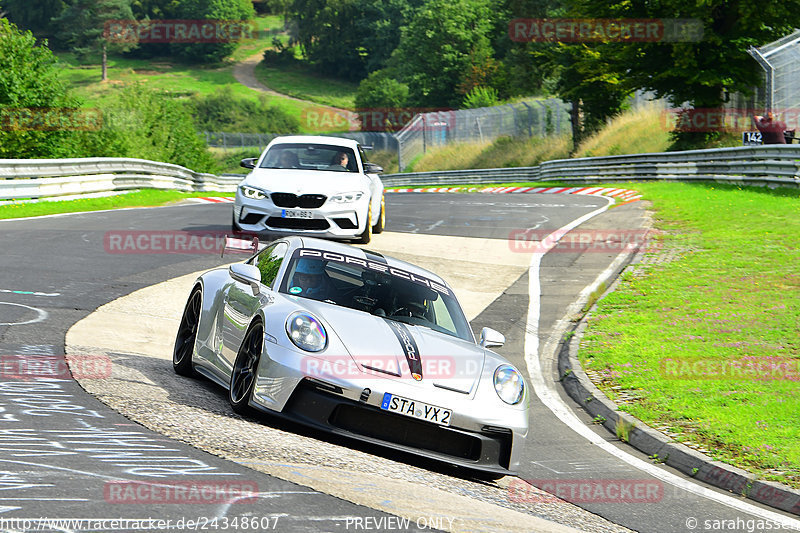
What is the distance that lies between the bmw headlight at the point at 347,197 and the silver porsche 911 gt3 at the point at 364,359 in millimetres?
8063

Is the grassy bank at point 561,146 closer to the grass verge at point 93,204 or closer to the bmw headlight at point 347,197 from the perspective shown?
the grass verge at point 93,204

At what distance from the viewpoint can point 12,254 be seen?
48.4ft

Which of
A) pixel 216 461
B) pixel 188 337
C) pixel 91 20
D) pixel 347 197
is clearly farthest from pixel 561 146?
pixel 91 20

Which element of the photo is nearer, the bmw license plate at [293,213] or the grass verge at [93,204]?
the bmw license plate at [293,213]

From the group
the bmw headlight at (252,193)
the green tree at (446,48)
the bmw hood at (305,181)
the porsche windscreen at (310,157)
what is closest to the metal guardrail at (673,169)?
the porsche windscreen at (310,157)

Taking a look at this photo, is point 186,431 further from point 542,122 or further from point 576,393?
point 542,122

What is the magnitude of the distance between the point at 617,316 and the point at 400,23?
13930 centimetres

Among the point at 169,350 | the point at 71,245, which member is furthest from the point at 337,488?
the point at 71,245

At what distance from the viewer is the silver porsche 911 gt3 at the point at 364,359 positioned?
648 centimetres

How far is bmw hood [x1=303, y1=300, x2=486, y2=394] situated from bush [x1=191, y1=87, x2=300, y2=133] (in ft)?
366

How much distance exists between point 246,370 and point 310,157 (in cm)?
1064

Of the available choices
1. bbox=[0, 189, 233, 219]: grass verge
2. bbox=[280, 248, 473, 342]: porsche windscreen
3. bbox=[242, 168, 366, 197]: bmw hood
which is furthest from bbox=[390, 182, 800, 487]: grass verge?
bbox=[0, 189, 233, 219]: grass verge

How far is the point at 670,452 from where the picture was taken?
321 inches

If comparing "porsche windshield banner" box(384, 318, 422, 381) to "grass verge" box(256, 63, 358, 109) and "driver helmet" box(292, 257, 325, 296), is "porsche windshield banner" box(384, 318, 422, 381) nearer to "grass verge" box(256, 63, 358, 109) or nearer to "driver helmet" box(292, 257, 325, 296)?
"driver helmet" box(292, 257, 325, 296)
